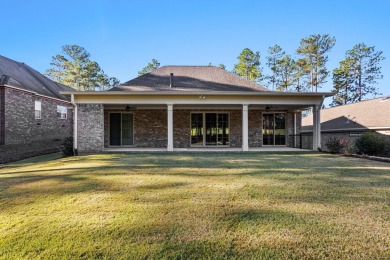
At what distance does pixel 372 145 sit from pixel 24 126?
63.2 feet

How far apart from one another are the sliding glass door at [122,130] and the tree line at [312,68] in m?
20.6

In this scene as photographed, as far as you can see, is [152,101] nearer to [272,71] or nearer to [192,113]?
[192,113]

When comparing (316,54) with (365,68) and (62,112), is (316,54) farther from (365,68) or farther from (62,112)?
(62,112)

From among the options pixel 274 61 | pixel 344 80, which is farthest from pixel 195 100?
pixel 344 80

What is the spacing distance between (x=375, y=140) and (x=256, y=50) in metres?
22.8

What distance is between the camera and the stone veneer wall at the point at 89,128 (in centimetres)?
1065

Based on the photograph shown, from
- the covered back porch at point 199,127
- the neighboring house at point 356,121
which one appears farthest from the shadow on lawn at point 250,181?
the neighboring house at point 356,121

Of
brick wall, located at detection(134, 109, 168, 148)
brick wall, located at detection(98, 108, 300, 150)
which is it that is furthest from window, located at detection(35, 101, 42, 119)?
brick wall, located at detection(134, 109, 168, 148)

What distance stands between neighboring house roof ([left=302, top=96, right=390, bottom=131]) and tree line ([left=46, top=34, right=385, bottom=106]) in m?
11.7

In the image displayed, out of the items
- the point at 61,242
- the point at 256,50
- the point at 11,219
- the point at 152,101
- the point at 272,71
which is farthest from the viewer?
the point at 272,71

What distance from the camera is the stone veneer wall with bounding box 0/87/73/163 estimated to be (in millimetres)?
12194

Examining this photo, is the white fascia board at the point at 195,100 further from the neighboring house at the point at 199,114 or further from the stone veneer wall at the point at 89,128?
the stone veneer wall at the point at 89,128

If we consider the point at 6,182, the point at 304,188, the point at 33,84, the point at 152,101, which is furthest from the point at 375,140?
the point at 33,84

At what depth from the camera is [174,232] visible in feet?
8.23
